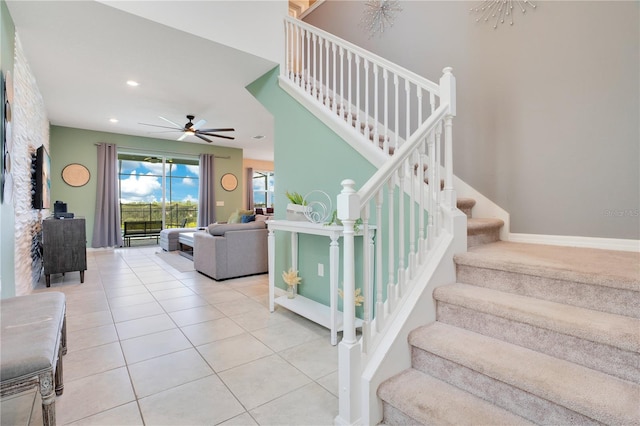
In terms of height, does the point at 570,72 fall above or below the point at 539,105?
above

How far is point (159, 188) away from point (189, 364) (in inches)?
284

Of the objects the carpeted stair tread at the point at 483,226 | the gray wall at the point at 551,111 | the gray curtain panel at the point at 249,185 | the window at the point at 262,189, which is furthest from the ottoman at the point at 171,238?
the carpeted stair tread at the point at 483,226

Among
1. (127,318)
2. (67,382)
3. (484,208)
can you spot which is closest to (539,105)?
(484,208)

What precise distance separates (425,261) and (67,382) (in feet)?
7.22

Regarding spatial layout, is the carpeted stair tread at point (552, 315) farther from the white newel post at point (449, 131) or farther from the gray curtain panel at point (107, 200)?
the gray curtain panel at point (107, 200)

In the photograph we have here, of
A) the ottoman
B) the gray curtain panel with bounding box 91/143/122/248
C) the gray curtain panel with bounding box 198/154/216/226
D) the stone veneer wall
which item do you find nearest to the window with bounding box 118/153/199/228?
the gray curtain panel with bounding box 198/154/216/226

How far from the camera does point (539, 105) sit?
2.56 metres

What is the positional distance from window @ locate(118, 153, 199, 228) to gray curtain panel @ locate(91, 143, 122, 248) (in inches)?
19.5

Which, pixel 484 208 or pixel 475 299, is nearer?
pixel 475 299

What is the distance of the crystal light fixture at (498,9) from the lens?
266 cm

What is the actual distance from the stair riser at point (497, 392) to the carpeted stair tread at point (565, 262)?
2.04 ft

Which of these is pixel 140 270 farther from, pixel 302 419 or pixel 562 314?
pixel 562 314

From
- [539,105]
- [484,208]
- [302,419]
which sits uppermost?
[539,105]

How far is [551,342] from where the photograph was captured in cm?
139
